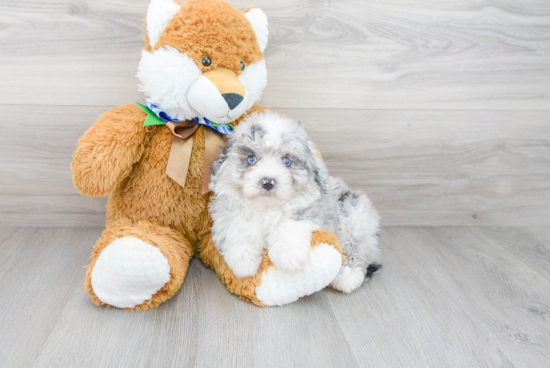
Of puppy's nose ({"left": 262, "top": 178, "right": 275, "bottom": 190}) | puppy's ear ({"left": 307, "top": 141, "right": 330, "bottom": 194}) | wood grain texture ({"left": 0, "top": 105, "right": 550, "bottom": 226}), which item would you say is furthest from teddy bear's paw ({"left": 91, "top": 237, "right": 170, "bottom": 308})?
wood grain texture ({"left": 0, "top": 105, "right": 550, "bottom": 226})

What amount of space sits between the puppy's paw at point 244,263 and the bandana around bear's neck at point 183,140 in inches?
7.7

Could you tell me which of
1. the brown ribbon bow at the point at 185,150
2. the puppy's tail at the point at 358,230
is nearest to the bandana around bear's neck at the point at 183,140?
the brown ribbon bow at the point at 185,150

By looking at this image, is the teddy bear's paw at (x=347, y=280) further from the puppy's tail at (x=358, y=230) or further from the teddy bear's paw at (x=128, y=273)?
the teddy bear's paw at (x=128, y=273)

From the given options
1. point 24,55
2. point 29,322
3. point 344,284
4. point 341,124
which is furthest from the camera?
point 341,124

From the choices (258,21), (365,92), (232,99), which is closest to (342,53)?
(365,92)

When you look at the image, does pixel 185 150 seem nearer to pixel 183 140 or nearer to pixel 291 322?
pixel 183 140

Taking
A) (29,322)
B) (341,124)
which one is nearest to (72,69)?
(29,322)

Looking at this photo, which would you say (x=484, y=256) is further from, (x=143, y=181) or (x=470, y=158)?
(x=143, y=181)

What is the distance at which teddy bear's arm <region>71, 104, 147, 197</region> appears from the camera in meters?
0.94

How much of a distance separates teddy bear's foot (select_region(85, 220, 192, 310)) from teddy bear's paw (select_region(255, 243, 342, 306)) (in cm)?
21

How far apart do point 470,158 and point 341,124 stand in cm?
49

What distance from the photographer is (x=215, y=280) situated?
A: 3.51ft

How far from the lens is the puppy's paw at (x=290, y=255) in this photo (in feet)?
2.86

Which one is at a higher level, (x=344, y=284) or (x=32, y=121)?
(x=32, y=121)
